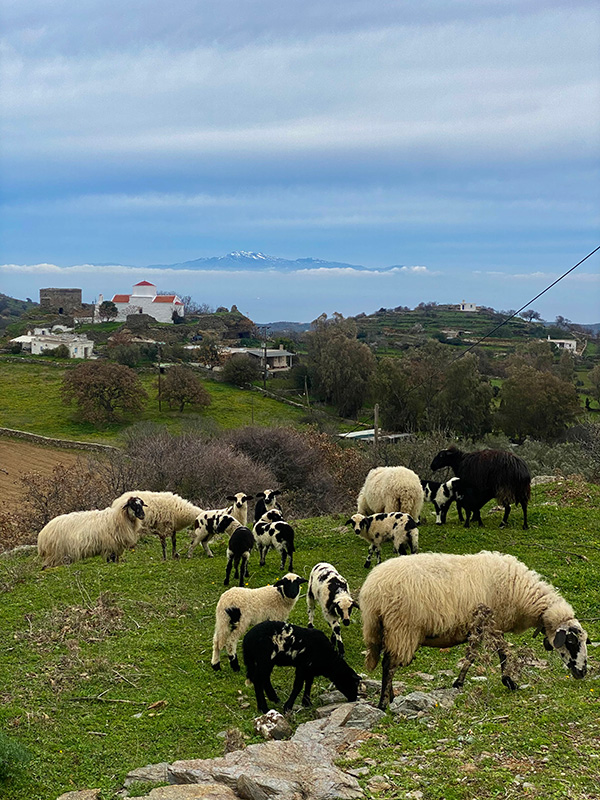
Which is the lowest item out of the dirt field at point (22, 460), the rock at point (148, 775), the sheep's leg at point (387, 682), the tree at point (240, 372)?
the dirt field at point (22, 460)

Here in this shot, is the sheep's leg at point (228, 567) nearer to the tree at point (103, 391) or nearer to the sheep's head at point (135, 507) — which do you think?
the sheep's head at point (135, 507)

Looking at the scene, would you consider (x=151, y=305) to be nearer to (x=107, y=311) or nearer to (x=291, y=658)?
(x=107, y=311)

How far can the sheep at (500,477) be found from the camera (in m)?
15.6

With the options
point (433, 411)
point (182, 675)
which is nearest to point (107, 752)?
point (182, 675)

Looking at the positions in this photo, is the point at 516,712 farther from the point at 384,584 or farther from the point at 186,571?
the point at 186,571

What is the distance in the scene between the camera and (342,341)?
73375 millimetres

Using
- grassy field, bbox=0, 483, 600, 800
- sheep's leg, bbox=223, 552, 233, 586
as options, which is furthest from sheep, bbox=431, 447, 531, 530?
sheep's leg, bbox=223, 552, 233, 586

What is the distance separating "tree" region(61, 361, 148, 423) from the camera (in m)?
60.0

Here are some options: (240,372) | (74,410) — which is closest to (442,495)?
(74,410)

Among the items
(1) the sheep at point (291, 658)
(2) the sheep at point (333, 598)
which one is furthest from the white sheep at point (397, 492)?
(1) the sheep at point (291, 658)

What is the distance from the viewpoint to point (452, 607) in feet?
28.6

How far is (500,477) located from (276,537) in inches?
212

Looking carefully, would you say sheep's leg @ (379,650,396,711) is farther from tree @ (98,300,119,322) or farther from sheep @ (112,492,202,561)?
tree @ (98,300,119,322)

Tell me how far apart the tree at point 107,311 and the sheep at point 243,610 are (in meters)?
128
